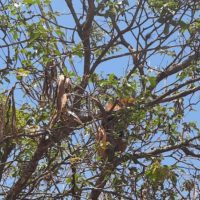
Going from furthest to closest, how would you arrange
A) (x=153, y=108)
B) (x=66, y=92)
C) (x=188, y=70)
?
(x=188, y=70) < (x=153, y=108) < (x=66, y=92)

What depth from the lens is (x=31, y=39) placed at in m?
4.29

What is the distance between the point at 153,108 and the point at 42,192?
4.11 feet

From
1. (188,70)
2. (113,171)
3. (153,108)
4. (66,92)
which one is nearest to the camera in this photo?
(66,92)

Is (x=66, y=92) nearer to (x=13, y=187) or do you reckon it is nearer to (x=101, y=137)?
(x=101, y=137)

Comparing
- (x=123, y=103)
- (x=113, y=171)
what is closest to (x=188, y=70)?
(x=123, y=103)

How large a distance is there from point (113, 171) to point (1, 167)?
3.44ft

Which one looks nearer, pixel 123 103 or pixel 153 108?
pixel 123 103

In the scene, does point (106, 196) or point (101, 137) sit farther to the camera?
point (106, 196)

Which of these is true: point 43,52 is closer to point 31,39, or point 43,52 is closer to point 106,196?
point 31,39

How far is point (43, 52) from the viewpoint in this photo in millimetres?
4352

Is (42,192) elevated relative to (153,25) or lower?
lower

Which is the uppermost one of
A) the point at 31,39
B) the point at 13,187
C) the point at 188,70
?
the point at 188,70

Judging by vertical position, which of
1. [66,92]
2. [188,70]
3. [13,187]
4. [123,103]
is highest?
[188,70]

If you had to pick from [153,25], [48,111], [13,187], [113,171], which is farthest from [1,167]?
[153,25]
